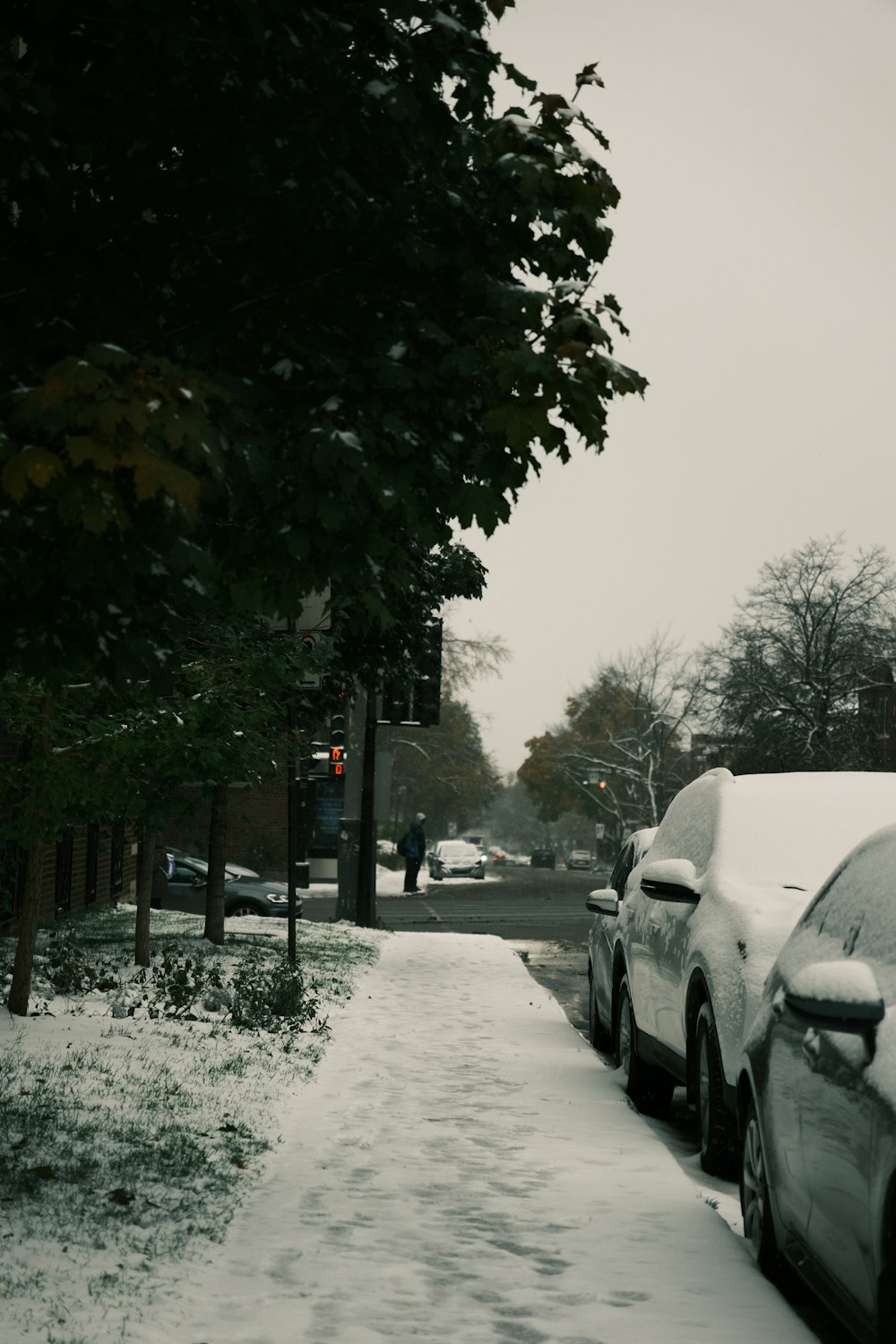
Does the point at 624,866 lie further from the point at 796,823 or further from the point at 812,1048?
the point at 812,1048

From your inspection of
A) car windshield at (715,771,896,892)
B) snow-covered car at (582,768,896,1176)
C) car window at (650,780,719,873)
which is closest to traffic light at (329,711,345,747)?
car window at (650,780,719,873)

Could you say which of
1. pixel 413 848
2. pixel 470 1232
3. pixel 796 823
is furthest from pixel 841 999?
pixel 413 848

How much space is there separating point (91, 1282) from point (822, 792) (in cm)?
484

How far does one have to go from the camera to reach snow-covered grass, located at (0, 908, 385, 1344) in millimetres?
5379

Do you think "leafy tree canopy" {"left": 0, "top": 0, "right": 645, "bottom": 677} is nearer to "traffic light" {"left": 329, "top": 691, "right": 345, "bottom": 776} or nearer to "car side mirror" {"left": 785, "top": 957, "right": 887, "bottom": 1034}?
"car side mirror" {"left": 785, "top": 957, "right": 887, "bottom": 1034}

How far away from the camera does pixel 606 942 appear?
461 inches

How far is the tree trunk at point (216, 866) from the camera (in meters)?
17.9

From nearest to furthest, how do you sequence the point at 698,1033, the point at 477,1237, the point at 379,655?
the point at 477,1237, the point at 698,1033, the point at 379,655

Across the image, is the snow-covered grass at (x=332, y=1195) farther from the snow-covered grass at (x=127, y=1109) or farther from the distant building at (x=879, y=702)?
the distant building at (x=879, y=702)

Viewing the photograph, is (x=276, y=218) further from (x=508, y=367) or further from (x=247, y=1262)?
(x=247, y=1262)

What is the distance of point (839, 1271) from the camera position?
13.8 feet

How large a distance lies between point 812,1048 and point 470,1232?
2.07 m

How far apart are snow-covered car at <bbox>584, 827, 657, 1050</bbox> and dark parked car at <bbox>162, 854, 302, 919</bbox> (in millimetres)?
15603

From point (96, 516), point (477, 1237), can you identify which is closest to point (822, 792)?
point (477, 1237)
